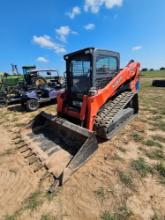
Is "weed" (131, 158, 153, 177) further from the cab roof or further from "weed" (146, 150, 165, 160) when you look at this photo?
the cab roof

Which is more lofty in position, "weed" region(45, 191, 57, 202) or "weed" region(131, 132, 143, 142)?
"weed" region(131, 132, 143, 142)

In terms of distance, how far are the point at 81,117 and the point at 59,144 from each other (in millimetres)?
811

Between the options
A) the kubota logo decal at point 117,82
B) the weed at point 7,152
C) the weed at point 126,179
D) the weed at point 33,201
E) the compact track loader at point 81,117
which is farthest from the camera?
the kubota logo decal at point 117,82

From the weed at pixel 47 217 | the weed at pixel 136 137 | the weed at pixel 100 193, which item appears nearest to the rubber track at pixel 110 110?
the weed at pixel 136 137

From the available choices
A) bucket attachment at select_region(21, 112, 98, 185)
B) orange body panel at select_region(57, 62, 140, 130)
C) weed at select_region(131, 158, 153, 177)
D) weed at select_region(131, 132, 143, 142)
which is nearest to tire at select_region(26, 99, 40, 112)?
bucket attachment at select_region(21, 112, 98, 185)

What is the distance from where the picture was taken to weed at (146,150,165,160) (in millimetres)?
3237

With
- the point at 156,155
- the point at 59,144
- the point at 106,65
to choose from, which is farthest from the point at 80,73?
the point at 156,155

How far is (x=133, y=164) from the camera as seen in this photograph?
3.09m

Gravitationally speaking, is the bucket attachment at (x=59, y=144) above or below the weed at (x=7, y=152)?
above

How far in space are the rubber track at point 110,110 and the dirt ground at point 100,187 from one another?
549 millimetres

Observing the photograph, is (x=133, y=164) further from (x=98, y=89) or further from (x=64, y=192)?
(x=98, y=89)

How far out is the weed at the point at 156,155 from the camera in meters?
3.24

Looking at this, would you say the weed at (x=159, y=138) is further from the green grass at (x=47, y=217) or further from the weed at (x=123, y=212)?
the green grass at (x=47, y=217)

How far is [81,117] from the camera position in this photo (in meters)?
3.76
